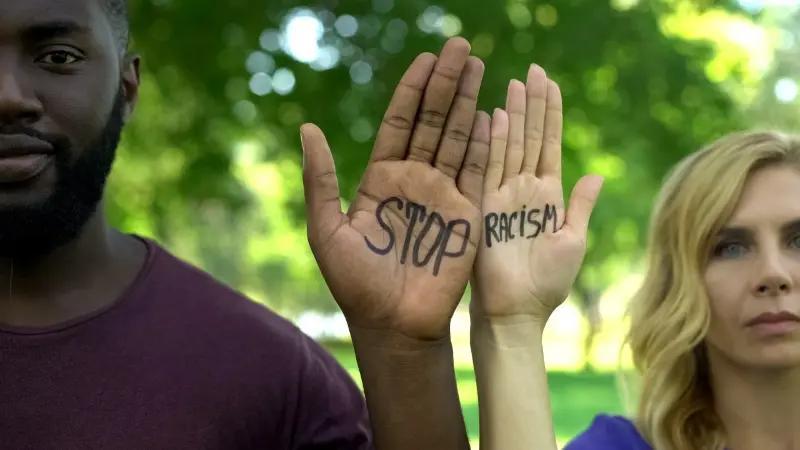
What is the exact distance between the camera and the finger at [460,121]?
2230 millimetres

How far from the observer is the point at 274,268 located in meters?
38.6

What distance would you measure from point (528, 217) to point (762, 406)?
33.0 inches

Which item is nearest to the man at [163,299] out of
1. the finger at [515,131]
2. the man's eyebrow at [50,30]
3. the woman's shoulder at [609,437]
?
the man's eyebrow at [50,30]

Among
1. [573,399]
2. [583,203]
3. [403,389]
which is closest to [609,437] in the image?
[583,203]

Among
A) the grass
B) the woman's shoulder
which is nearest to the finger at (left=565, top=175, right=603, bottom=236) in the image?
the woman's shoulder

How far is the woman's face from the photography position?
264 centimetres

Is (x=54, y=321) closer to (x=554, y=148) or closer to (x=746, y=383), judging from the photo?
(x=554, y=148)

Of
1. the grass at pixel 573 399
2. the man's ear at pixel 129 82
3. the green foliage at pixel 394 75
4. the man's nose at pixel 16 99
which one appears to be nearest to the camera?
the man's nose at pixel 16 99

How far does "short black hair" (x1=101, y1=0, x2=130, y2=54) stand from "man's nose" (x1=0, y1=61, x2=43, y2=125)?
267 millimetres

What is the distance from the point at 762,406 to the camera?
9.05 feet

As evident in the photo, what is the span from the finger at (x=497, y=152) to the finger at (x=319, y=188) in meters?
0.35

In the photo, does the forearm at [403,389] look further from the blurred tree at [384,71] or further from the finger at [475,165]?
the blurred tree at [384,71]

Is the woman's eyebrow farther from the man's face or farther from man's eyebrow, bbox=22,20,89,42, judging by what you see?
man's eyebrow, bbox=22,20,89,42

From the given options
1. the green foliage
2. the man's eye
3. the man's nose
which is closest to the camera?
the man's nose
